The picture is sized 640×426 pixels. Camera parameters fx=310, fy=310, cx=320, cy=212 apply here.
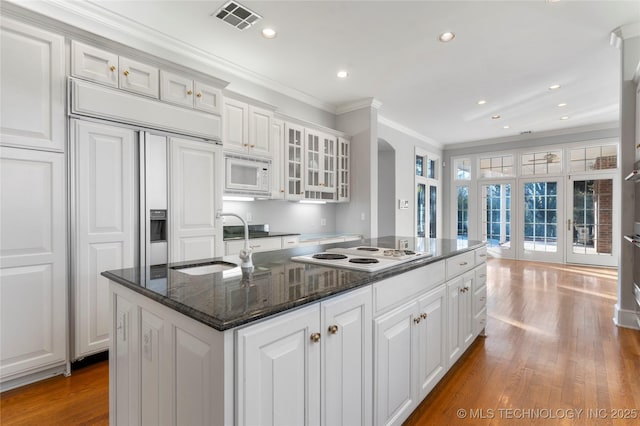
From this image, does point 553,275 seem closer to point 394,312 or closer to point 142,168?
point 394,312

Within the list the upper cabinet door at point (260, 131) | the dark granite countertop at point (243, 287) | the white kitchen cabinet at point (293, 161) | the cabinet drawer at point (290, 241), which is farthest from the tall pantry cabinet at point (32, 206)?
the white kitchen cabinet at point (293, 161)

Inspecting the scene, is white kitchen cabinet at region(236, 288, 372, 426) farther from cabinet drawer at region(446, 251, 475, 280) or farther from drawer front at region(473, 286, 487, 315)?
drawer front at region(473, 286, 487, 315)

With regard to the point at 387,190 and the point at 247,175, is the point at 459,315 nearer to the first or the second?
the point at 247,175

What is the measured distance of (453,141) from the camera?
7887 millimetres

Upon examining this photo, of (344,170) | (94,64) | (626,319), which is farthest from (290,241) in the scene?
(626,319)

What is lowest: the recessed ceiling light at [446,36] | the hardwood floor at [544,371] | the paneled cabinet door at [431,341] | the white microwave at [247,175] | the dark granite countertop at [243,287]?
the hardwood floor at [544,371]

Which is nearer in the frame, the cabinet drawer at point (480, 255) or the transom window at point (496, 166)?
the cabinet drawer at point (480, 255)

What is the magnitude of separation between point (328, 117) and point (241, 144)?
2.17 m

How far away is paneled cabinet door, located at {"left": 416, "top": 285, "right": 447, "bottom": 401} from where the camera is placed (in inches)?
70.0

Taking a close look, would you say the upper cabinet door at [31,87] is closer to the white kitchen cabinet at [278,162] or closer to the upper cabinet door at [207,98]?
the upper cabinet door at [207,98]

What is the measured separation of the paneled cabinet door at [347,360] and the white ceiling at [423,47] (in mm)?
2532

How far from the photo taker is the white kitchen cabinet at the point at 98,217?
2.21m

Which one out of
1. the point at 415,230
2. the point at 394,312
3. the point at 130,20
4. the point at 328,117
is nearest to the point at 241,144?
the point at 130,20

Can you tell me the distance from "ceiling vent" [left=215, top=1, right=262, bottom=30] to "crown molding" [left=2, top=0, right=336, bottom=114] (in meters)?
0.68
